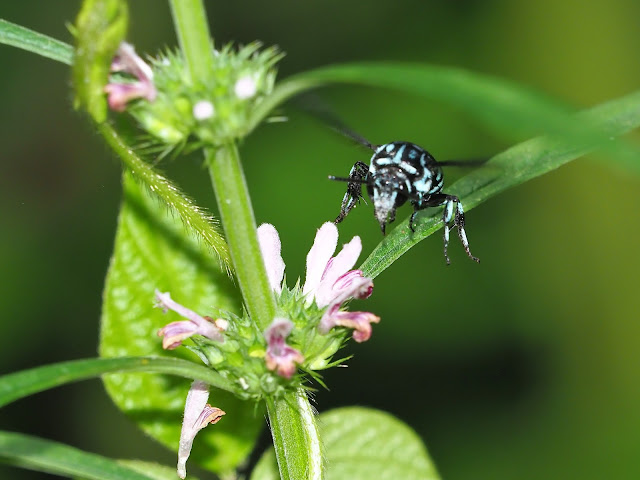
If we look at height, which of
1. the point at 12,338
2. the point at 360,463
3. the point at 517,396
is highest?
the point at 12,338

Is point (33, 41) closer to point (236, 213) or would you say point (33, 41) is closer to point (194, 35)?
point (194, 35)

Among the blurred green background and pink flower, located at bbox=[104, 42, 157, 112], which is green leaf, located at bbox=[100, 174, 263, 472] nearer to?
pink flower, located at bbox=[104, 42, 157, 112]

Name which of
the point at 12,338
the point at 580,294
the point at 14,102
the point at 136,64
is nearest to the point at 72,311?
the point at 12,338

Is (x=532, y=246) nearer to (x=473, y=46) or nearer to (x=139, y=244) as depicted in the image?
(x=473, y=46)

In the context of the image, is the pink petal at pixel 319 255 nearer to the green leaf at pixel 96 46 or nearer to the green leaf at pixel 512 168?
the green leaf at pixel 512 168

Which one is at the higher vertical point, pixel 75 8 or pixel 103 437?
pixel 75 8

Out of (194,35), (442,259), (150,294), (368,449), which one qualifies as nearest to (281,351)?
(150,294)
